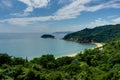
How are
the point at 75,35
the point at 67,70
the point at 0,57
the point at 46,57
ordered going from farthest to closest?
the point at 75,35
the point at 46,57
the point at 0,57
the point at 67,70

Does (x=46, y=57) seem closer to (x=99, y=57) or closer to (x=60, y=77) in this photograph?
(x=99, y=57)

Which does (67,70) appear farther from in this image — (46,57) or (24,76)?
(46,57)

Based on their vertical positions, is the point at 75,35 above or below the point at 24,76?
above

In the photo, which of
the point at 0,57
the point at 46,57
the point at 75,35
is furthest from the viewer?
the point at 75,35

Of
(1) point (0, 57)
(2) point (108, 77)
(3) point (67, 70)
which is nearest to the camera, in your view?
(2) point (108, 77)

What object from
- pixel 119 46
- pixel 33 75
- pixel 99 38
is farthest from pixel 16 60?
pixel 99 38

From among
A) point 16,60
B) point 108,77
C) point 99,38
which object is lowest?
point 108,77

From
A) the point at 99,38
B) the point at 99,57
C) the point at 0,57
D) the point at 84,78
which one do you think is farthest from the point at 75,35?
the point at 84,78

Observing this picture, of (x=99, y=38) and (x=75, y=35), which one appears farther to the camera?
(x=75, y=35)

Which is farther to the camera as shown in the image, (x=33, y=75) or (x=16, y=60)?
(x=16, y=60)
